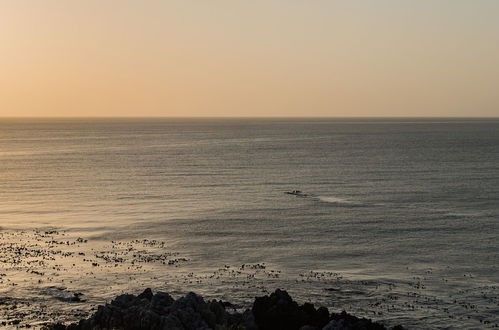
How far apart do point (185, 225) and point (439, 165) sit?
115 meters

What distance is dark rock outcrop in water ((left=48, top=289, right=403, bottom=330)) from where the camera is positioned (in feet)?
148

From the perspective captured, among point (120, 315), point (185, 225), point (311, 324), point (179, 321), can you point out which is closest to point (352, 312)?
point (311, 324)

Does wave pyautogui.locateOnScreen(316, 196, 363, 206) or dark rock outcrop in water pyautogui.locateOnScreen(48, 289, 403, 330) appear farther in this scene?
wave pyautogui.locateOnScreen(316, 196, 363, 206)

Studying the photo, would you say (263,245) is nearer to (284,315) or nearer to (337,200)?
(284,315)

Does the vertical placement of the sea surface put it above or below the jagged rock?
below

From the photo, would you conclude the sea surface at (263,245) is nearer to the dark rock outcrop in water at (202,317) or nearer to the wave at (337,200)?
the wave at (337,200)

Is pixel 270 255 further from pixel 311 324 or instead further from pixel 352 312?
pixel 311 324

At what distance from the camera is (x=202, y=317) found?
4700 cm

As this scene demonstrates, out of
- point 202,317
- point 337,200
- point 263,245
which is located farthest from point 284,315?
point 337,200

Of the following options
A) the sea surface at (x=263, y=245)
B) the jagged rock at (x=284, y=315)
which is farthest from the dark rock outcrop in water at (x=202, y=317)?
the sea surface at (x=263, y=245)

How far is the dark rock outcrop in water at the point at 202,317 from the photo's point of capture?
148ft

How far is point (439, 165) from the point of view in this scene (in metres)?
186

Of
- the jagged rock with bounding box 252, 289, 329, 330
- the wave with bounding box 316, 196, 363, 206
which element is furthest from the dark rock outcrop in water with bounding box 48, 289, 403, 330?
the wave with bounding box 316, 196, 363, 206

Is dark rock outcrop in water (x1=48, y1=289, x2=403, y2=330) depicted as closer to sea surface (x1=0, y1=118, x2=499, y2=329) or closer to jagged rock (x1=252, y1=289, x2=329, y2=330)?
jagged rock (x1=252, y1=289, x2=329, y2=330)
